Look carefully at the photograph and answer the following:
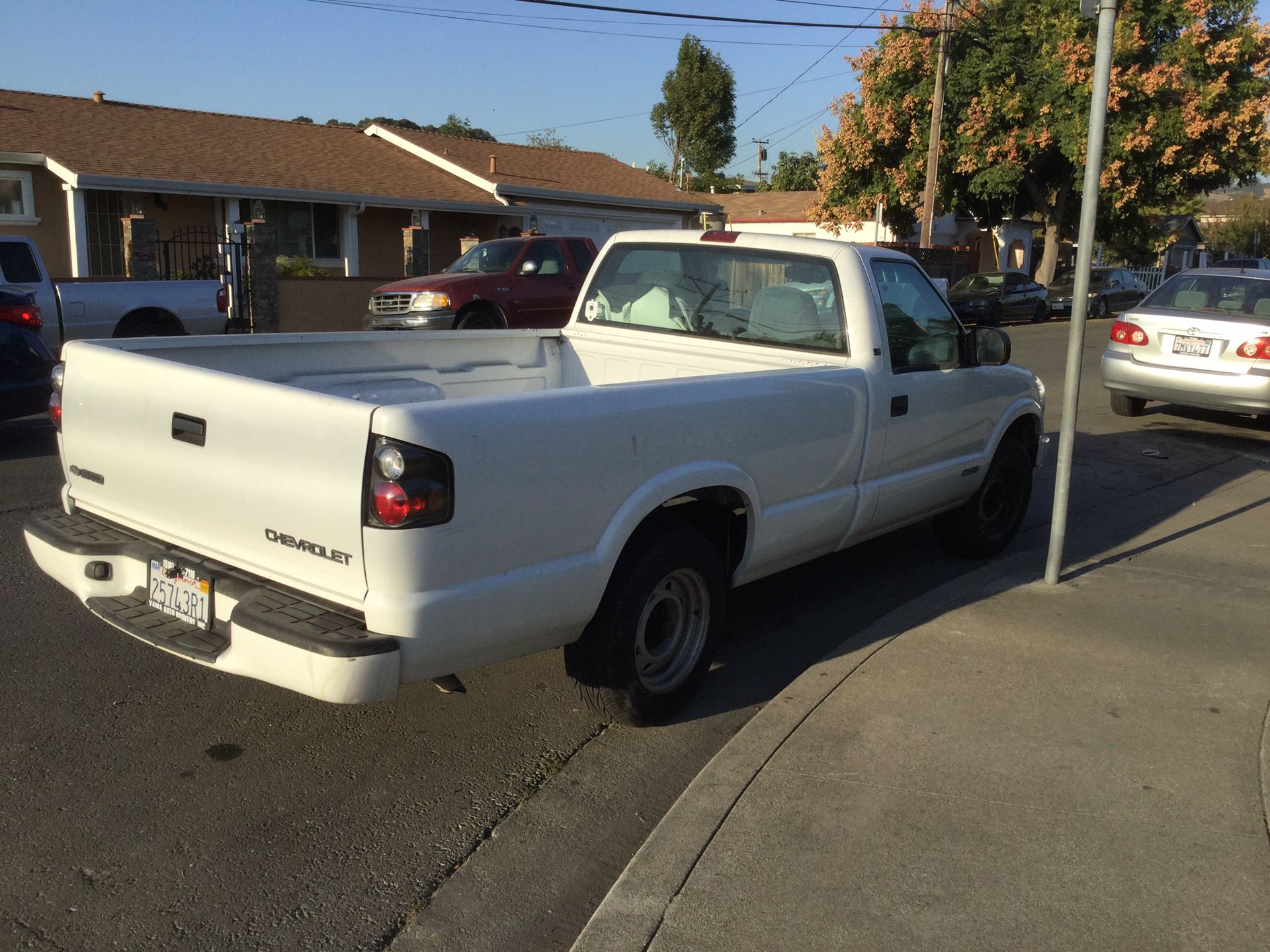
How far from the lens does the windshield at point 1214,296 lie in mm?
10820

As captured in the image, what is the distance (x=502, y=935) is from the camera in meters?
3.10

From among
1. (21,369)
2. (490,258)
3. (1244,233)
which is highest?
(1244,233)

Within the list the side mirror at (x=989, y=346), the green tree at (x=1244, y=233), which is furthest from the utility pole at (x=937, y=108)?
the green tree at (x=1244, y=233)

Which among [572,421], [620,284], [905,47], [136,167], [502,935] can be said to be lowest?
[502,935]

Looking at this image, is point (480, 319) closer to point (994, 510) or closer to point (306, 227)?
point (994, 510)

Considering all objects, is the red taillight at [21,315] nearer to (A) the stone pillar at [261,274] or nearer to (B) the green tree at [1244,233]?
(A) the stone pillar at [261,274]

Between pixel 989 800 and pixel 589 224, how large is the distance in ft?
99.1

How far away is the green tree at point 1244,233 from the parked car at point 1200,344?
63.0 metres

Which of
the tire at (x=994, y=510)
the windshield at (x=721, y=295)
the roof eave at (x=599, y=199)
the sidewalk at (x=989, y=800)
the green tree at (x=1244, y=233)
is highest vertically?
the green tree at (x=1244, y=233)

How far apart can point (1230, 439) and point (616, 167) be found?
88.3 ft

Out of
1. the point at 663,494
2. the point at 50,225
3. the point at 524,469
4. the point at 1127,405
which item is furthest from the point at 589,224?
the point at 524,469

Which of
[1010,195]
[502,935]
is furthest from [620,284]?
[1010,195]

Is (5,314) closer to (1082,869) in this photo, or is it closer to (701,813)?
(701,813)

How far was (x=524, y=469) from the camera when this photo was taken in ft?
11.2
